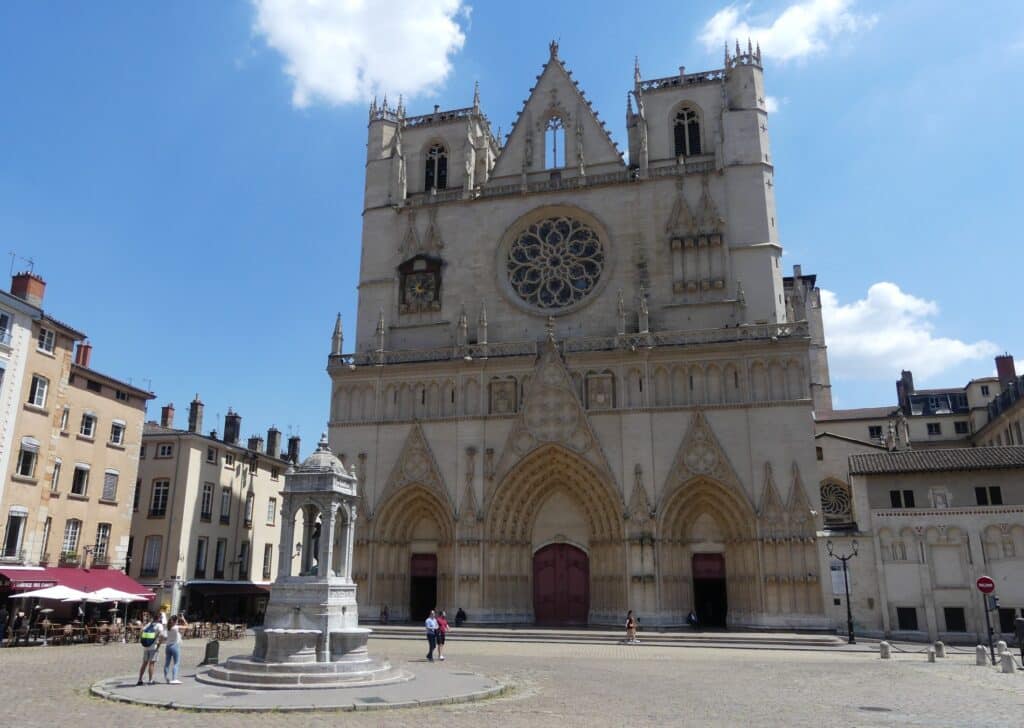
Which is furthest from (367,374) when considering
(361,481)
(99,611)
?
(99,611)

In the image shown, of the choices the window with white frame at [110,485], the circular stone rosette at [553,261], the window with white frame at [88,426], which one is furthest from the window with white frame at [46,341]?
the circular stone rosette at [553,261]

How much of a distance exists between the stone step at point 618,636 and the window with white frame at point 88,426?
15.1 m

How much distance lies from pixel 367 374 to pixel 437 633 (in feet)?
60.3

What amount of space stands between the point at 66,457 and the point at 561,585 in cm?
2148

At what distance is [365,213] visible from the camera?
41.6 metres

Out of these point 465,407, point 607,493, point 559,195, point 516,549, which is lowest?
point 516,549

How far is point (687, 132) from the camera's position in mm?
39188

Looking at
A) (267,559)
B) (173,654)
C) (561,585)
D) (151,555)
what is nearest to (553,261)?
(561,585)

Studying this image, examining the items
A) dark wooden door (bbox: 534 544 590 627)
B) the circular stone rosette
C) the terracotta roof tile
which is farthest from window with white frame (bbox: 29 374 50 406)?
the terracotta roof tile

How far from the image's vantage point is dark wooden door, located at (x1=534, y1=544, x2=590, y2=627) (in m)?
33.7

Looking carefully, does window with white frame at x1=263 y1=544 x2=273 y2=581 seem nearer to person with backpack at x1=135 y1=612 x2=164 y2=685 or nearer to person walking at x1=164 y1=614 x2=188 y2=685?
person walking at x1=164 y1=614 x2=188 y2=685

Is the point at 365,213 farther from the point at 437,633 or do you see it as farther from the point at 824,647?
the point at 824,647

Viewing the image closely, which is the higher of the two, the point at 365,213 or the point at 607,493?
the point at 365,213

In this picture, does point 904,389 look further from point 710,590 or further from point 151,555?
point 151,555
